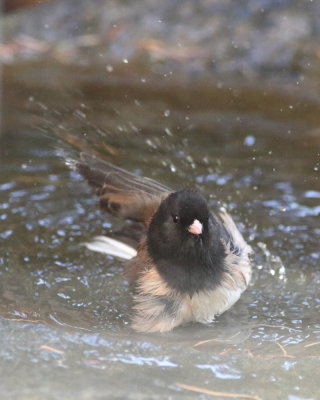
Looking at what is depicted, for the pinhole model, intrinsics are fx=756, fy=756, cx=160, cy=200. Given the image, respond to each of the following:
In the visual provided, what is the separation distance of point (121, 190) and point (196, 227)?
1.96 feet

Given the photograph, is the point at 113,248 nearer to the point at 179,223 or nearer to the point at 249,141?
the point at 179,223

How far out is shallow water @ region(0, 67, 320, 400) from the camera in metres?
2.15

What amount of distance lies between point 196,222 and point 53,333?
696 millimetres

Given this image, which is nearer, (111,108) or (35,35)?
(111,108)

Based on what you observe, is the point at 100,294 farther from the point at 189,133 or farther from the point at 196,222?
the point at 189,133

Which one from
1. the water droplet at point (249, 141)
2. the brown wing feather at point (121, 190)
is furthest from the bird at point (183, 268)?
the water droplet at point (249, 141)

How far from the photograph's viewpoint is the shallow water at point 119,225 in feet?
7.06

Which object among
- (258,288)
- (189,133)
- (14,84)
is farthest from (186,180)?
(14,84)

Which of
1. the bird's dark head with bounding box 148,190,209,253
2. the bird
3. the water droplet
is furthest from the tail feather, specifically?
the water droplet

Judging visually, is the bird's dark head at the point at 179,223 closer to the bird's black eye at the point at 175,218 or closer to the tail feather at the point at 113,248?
the bird's black eye at the point at 175,218

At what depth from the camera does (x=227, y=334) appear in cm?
266

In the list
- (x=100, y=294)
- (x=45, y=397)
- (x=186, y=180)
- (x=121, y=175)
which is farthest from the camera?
(x=186, y=180)

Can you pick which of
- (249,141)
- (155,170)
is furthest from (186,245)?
(249,141)

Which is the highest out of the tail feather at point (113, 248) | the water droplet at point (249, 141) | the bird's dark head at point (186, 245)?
the water droplet at point (249, 141)
